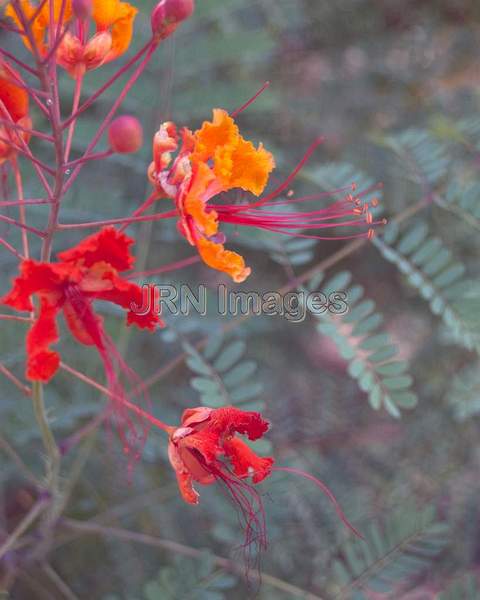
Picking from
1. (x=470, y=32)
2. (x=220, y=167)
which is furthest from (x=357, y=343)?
(x=470, y=32)

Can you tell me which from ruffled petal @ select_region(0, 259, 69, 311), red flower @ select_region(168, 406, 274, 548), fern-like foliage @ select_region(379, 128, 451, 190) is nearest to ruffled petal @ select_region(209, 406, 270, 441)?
red flower @ select_region(168, 406, 274, 548)

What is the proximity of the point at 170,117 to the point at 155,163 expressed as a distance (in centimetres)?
87

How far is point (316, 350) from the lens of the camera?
2500 mm

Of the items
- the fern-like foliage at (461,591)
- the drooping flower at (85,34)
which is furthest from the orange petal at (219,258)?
the fern-like foliage at (461,591)

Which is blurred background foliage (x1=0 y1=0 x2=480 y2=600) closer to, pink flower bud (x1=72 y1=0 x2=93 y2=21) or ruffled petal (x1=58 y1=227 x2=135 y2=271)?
ruffled petal (x1=58 y1=227 x2=135 y2=271)

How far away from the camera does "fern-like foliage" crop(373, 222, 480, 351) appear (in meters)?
1.39

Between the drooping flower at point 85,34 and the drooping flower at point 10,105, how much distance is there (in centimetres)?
7

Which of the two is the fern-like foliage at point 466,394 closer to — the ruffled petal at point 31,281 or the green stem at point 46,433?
the green stem at point 46,433

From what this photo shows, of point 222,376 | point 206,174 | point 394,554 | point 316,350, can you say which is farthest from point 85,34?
Answer: point 316,350

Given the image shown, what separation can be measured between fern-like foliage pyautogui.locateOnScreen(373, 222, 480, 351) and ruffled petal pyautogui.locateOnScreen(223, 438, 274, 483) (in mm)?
516

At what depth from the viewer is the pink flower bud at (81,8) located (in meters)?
0.92

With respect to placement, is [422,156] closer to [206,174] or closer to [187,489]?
[206,174]

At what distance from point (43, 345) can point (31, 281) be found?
0.08 meters

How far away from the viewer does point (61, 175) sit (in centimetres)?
92
